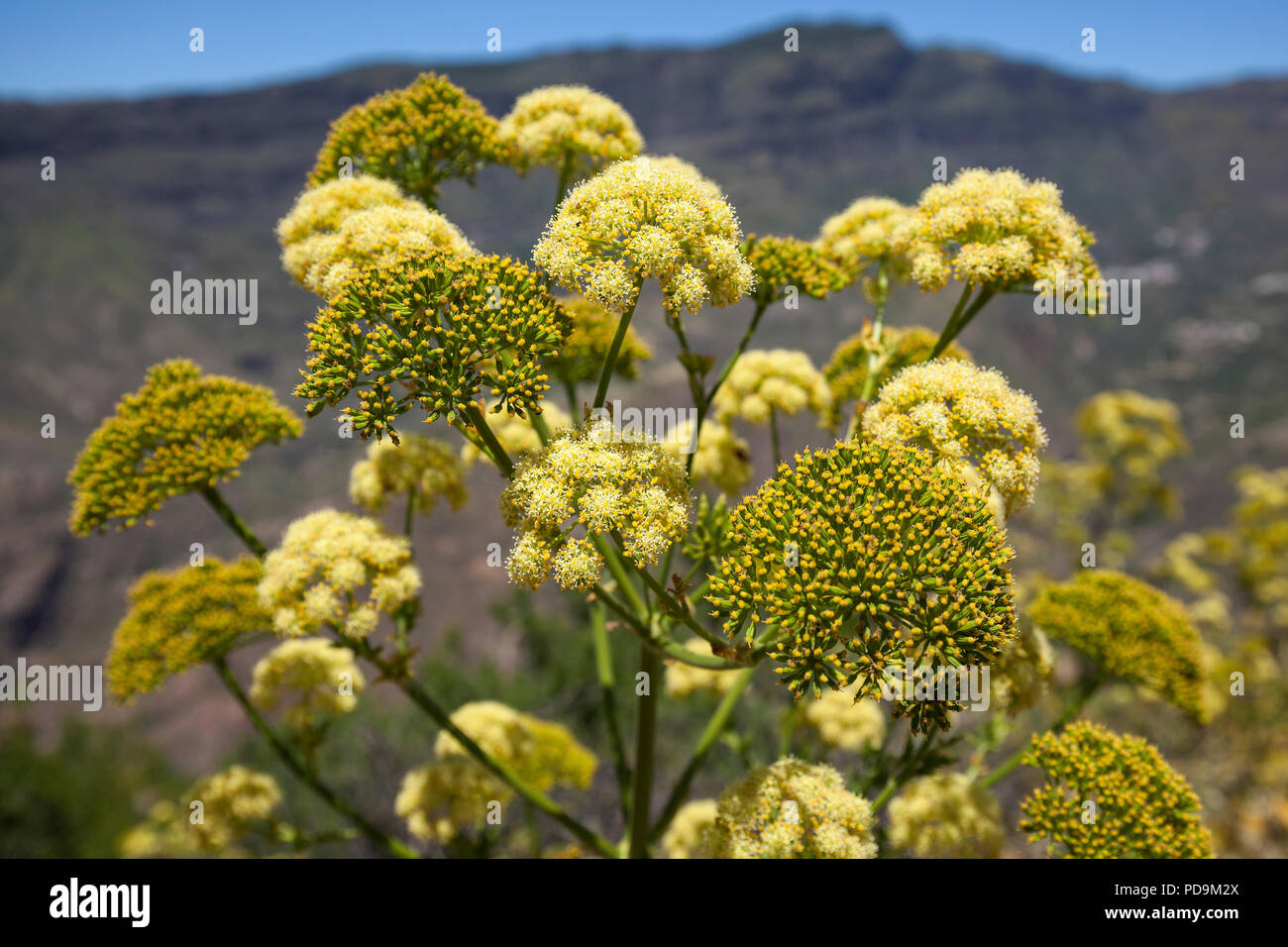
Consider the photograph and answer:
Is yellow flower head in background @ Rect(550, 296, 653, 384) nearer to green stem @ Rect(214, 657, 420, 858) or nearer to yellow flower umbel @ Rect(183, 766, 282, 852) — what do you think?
green stem @ Rect(214, 657, 420, 858)

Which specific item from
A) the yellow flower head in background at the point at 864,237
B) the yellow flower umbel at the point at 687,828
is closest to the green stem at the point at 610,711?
the yellow flower umbel at the point at 687,828

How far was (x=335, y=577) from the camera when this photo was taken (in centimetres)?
471

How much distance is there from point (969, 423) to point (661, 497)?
1820mm

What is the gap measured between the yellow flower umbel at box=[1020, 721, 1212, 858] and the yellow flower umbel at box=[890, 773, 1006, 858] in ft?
4.66

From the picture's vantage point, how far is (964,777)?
20.7 feet

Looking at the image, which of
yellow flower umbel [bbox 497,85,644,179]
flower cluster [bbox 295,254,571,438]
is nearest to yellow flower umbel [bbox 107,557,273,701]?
flower cluster [bbox 295,254,571,438]

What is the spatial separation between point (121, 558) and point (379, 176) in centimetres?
18315

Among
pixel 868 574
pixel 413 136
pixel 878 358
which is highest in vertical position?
pixel 413 136

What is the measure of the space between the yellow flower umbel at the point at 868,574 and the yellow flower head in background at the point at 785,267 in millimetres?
1546

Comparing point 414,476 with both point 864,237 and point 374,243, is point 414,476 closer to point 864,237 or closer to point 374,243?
point 374,243

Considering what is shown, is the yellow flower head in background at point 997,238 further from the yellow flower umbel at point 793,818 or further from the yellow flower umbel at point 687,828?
the yellow flower umbel at point 687,828

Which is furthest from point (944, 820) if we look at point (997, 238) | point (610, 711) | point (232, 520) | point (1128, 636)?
point (232, 520)

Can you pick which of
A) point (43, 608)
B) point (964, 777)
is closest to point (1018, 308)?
point (964, 777)

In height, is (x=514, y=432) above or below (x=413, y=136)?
below
